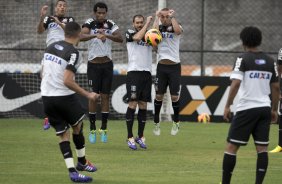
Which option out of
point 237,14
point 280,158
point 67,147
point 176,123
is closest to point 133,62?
point 176,123

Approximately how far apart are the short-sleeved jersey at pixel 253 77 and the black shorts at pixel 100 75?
6487 millimetres

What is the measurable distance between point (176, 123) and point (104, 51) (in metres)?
2.41

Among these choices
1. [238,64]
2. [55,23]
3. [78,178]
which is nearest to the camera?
[238,64]

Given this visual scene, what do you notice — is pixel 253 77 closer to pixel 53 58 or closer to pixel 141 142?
pixel 53 58

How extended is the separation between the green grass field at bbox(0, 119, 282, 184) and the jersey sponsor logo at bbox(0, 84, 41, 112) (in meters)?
3.08

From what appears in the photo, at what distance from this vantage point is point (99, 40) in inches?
633

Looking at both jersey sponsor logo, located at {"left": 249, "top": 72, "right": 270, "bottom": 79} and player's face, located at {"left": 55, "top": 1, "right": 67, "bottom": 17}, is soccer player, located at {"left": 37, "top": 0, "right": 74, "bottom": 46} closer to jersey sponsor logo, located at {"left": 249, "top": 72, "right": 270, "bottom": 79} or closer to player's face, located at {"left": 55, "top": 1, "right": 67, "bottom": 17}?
player's face, located at {"left": 55, "top": 1, "right": 67, "bottom": 17}

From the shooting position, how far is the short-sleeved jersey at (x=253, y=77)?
9.81 metres

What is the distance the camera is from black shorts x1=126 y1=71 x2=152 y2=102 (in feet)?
50.2

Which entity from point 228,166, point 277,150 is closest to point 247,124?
point 228,166

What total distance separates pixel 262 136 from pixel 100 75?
6.68 meters

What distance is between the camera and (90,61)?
16.2 m

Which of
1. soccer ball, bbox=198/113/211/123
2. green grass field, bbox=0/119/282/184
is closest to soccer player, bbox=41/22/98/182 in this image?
green grass field, bbox=0/119/282/184

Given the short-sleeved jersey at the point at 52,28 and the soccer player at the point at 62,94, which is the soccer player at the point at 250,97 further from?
the short-sleeved jersey at the point at 52,28
